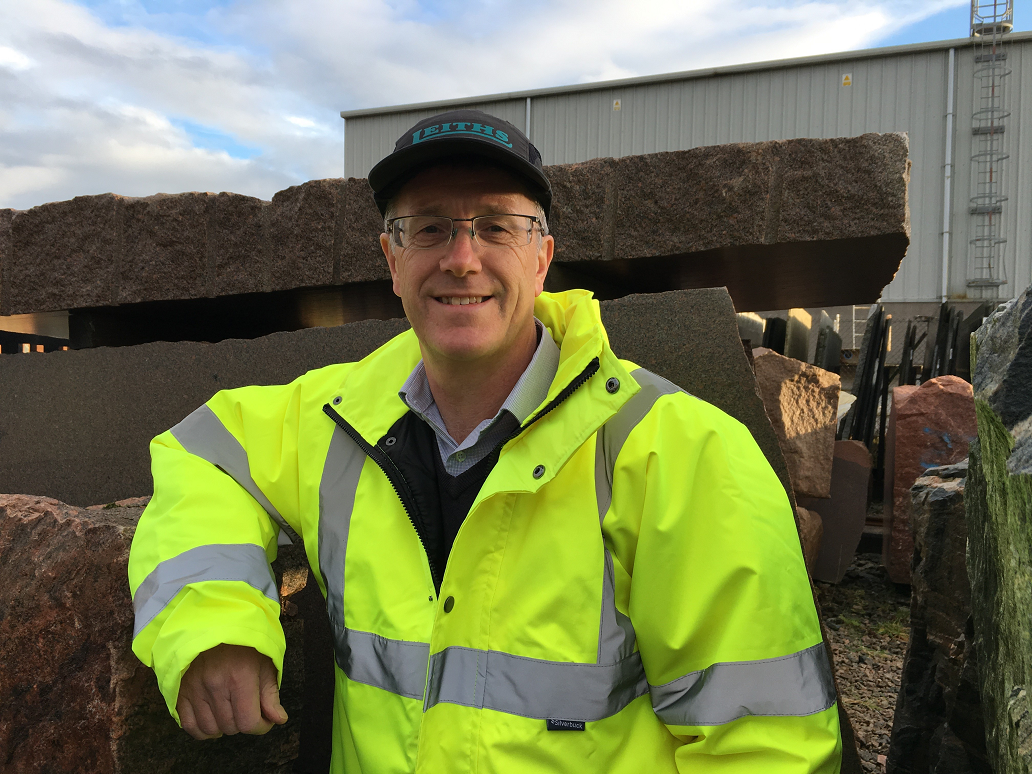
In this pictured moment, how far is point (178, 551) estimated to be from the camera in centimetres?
161

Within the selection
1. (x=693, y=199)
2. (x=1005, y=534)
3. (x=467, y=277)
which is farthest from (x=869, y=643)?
(x=467, y=277)

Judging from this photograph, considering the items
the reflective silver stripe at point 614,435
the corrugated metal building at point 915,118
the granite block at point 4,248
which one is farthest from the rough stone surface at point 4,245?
the corrugated metal building at point 915,118

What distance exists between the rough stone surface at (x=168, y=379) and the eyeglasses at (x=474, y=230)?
82 centimetres

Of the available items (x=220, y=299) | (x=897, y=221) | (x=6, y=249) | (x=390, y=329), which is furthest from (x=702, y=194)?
(x=6, y=249)

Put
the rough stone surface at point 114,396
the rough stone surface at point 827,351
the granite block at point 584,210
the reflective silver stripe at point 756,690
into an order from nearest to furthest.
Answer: the reflective silver stripe at point 756,690, the granite block at point 584,210, the rough stone surface at point 114,396, the rough stone surface at point 827,351

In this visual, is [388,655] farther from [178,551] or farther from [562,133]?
[562,133]

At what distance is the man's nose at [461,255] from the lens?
1772mm

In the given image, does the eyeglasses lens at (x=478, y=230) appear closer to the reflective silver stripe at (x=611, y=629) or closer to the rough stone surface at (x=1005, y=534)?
the reflective silver stripe at (x=611, y=629)

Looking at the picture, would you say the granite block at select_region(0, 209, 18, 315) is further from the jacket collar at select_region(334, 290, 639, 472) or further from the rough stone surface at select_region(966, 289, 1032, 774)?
the rough stone surface at select_region(966, 289, 1032, 774)

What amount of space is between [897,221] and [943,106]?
1377 cm

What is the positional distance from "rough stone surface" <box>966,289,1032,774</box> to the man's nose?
1081 mm

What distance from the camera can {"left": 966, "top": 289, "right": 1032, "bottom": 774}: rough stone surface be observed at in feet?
3.82

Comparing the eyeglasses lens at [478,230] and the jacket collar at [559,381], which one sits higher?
the eyeglasses lens at [478,230]

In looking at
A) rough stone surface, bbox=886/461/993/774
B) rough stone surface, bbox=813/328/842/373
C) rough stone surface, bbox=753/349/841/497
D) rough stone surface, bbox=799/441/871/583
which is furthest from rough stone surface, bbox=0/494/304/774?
rough stone surface, bbox=813/328/842/373
